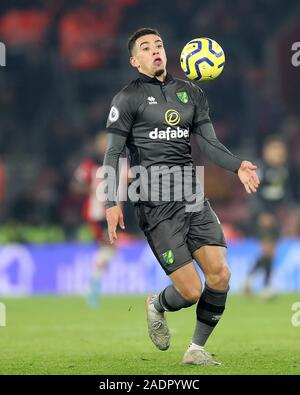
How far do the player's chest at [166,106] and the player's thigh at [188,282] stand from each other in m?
1.10

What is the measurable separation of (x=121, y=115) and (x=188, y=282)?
4.39 feet

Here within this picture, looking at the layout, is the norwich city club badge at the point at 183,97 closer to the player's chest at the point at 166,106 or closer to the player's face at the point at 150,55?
the player's chest at the point at 166,106

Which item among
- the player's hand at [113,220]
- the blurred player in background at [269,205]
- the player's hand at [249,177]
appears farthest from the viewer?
the blurred player in background at [269,205]

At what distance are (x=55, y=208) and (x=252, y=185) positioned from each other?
1211cm

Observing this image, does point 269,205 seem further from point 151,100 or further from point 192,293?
point 192,293

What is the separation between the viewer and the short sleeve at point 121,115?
8.42 m

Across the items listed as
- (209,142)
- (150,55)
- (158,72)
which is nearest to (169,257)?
(209,142)

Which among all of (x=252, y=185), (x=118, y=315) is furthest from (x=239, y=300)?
(x=252, y=185)

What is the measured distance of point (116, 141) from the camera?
8.41m

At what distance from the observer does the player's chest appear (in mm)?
8492

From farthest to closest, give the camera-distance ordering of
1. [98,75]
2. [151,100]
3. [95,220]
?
[98,75], [95,220], [151,100]

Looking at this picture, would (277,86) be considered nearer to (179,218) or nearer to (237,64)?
(237,64)

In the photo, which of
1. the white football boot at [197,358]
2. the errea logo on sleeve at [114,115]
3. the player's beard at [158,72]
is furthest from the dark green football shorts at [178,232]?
the player's beard at [158,72]

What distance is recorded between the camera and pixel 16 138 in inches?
843
